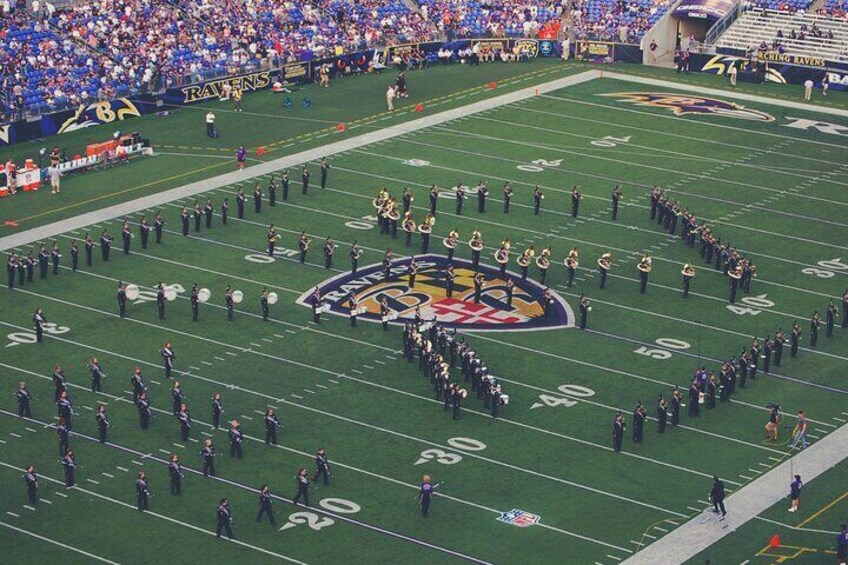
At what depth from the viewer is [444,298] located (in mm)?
53312

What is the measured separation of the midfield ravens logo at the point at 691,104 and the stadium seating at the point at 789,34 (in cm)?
618

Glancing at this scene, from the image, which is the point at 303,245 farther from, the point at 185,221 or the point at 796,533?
the point at 796,533

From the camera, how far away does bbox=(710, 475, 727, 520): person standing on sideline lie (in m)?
39.6

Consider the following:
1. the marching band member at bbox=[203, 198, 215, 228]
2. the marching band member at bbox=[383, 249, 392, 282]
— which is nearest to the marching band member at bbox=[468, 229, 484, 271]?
the marching band member at bbox=[383, 249, 392, 282]

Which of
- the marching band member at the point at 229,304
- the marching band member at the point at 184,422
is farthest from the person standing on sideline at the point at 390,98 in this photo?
the marching band member at the point at 184,422

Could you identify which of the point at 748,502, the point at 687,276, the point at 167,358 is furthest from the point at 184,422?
the point at 687,276

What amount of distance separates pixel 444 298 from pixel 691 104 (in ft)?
86.9

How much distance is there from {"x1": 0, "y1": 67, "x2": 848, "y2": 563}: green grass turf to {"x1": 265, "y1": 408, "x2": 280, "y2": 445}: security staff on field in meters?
0.44

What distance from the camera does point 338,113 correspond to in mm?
74062

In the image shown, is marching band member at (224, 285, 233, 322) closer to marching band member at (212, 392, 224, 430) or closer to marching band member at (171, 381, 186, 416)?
marching band member at (171, 381, 186, 416)

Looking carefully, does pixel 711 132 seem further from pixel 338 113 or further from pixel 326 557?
pixel 326 557

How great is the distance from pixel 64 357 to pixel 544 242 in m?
17.2

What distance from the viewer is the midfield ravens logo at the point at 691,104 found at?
7469 centimetres

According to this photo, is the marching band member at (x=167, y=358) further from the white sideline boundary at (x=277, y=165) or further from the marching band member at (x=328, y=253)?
the white sideline boundary at (x=277, y=165)
